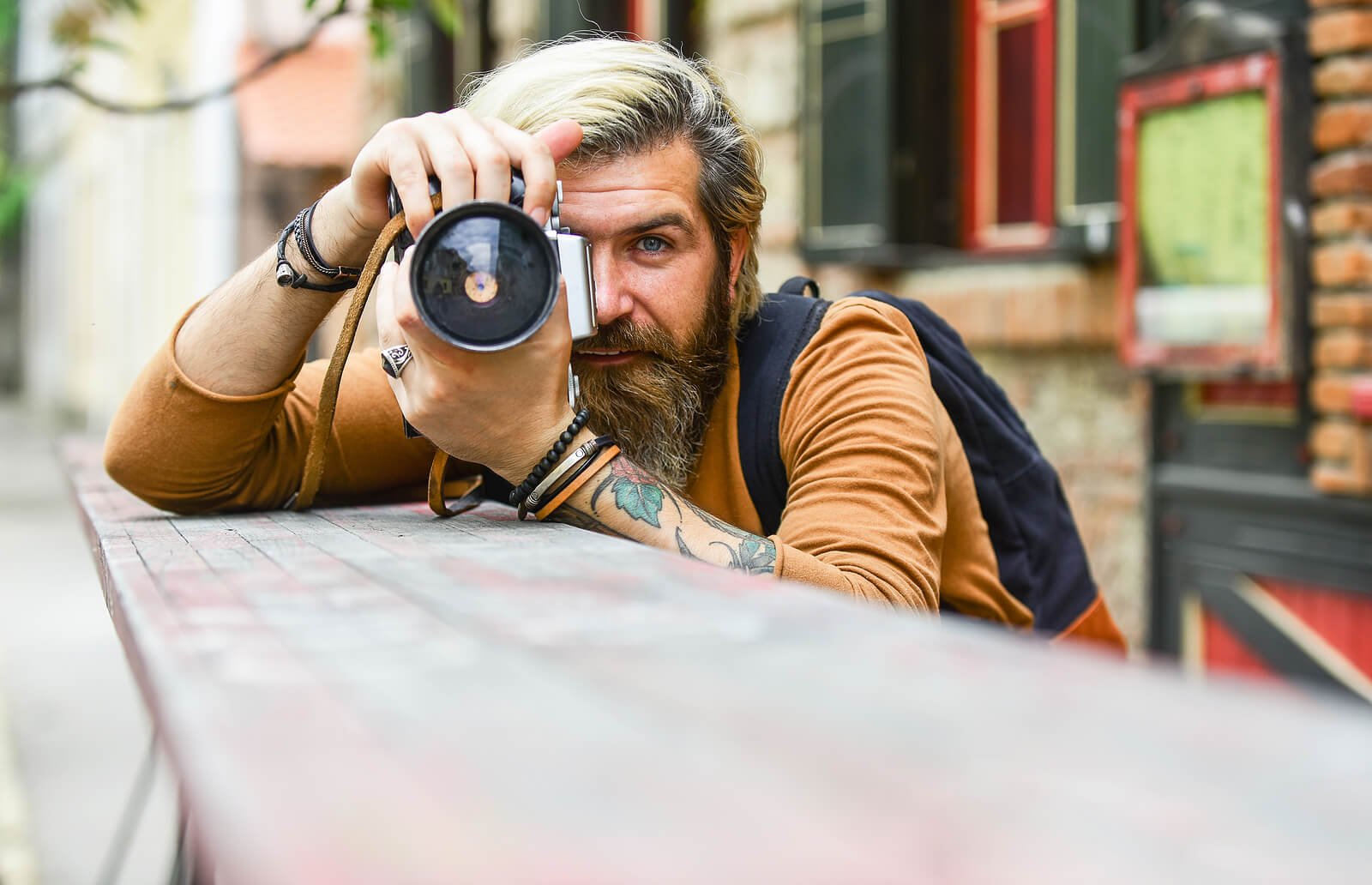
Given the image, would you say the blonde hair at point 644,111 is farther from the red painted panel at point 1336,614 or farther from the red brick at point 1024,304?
the red brick at point 1024,304

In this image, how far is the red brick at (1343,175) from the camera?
3256 millimetres

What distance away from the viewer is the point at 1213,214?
3.74m

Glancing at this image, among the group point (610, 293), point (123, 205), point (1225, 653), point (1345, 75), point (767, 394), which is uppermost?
point (123, 205)

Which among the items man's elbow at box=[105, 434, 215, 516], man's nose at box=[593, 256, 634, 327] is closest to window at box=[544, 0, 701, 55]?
man's nose at box=[593, 256, 634, 327]

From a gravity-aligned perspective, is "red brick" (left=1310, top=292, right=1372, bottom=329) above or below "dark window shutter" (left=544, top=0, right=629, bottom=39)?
below

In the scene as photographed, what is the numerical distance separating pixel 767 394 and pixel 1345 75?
1.99 m

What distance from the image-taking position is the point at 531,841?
1.67ft

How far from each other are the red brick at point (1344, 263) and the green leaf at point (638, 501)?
2.28 m

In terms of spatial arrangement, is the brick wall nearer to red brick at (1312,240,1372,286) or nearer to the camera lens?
red brick at (1312,240,1372,286)

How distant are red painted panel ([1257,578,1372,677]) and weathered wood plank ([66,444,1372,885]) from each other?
2966 millimetres

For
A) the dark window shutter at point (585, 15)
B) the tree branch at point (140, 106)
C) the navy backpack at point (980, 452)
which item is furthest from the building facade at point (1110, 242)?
the tree branch at point (140, 106)

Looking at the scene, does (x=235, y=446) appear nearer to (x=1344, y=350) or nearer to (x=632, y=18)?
(x=1344, y=350)

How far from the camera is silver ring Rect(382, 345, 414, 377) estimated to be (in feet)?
5.14

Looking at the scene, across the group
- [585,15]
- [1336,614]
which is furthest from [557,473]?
[585,15]
